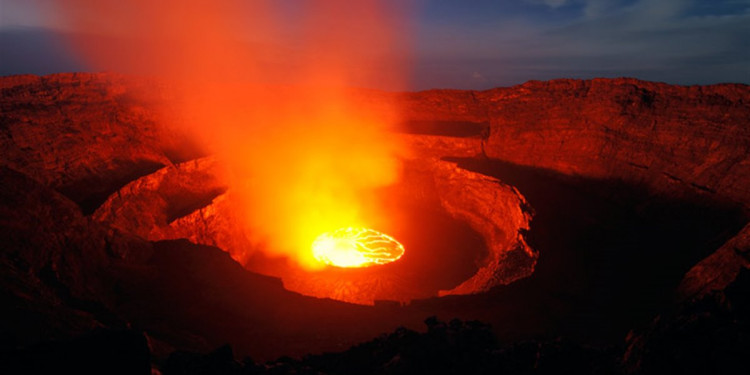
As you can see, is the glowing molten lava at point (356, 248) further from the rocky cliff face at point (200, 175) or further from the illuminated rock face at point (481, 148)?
the rocky cliff face at point (200, 175)

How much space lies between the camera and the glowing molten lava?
20.2 meters

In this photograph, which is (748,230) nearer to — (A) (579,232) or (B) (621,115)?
(A) (579,232)

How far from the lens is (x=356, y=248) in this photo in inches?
850

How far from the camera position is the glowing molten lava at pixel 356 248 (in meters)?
20.2

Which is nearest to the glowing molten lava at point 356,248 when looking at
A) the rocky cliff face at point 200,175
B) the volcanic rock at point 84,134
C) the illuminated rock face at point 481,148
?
the illuminated rock face at point 481,148

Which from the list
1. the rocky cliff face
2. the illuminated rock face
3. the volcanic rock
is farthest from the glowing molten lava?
the volcanic rock

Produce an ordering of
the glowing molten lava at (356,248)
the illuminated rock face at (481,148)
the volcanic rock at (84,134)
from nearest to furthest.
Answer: the volcanic rock at (84,134)
the illuminated rock face at (481,148)
the glowing molten lava at (356,248)

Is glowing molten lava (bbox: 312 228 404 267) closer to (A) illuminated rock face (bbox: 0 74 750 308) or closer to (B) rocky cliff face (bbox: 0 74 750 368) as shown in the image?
(A) illuminated rock face (bbox: 0 74 750 308)

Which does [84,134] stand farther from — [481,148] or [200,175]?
[481,148]

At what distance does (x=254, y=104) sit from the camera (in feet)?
95.1

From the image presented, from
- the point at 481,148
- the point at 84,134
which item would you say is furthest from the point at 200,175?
the point at 481,148

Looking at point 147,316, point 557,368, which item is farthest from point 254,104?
point 557,368

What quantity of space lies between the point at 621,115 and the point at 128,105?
93.5 feet

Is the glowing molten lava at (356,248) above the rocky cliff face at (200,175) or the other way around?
the other way around
